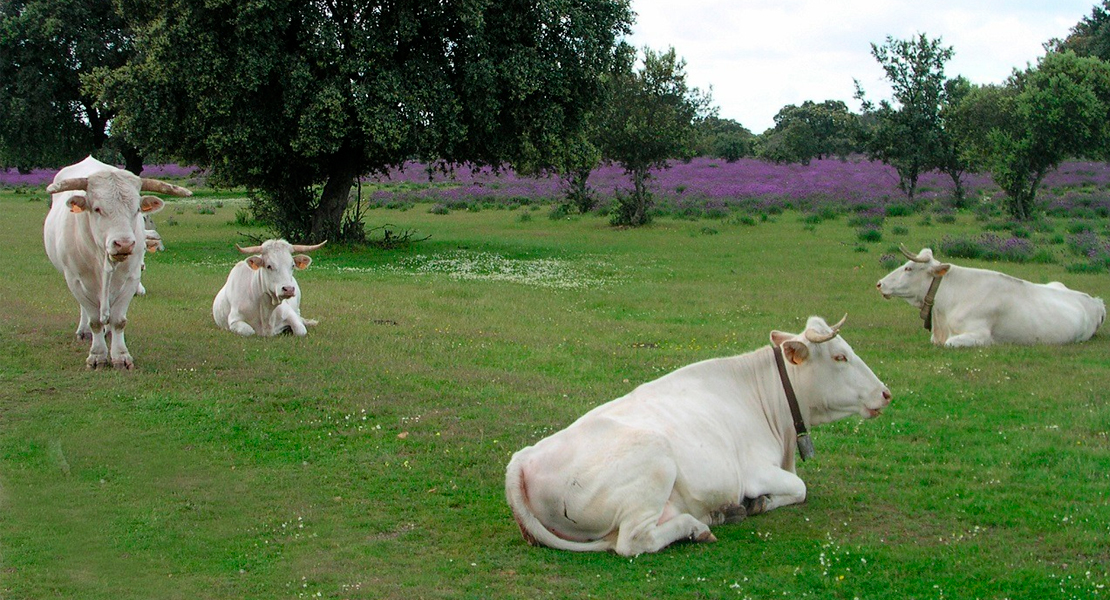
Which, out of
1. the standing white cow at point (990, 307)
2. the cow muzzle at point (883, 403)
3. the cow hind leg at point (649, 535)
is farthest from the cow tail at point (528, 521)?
the standing white cow at point (990, 307)

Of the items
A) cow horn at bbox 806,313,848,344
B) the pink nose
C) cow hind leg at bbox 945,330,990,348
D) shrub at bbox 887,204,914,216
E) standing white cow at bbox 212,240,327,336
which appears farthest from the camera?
shrub at bbox 887,204,914,216

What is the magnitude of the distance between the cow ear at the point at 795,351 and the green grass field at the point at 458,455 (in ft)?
3.44

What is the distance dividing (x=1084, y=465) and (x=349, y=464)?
624 cm

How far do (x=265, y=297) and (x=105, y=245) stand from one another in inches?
120

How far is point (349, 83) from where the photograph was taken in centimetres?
2447

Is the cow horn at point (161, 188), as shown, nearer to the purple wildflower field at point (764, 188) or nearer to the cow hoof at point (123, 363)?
the cow hoof at point (123, 363)

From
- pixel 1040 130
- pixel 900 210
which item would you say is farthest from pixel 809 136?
pixel 1040 130

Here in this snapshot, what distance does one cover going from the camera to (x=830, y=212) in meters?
37.6

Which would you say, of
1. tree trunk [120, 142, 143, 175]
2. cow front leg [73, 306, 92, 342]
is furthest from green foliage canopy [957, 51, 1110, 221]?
tree trunk [120, 142, 143, 175]

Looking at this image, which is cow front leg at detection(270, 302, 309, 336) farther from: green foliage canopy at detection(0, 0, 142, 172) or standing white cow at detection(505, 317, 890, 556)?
green foliage canopy at detection(0, 0, 142, 172)

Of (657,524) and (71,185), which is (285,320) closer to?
(71,185)

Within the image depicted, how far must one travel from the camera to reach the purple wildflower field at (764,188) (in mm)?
42062

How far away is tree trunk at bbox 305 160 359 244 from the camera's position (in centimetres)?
2777

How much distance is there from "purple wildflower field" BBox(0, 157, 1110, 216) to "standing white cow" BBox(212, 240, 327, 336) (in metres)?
19.8
